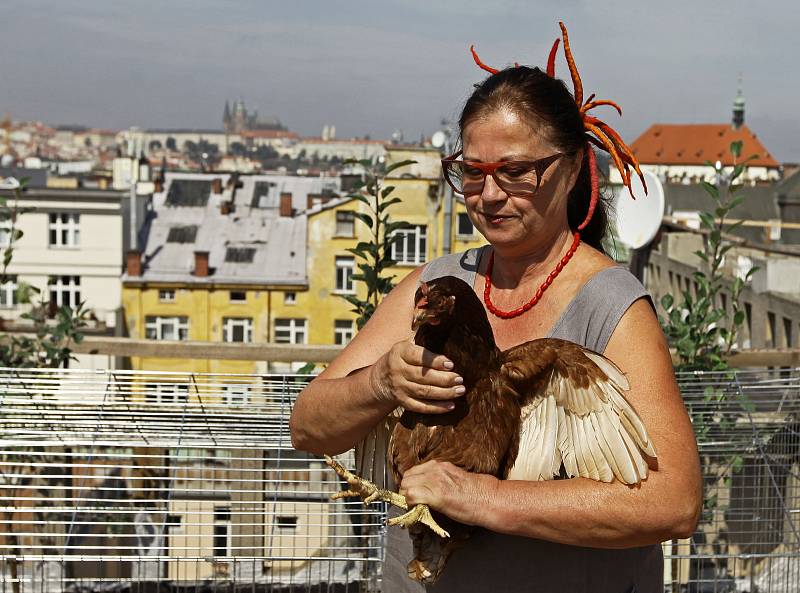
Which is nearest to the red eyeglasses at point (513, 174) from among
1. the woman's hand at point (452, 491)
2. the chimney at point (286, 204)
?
the woman's hand at point (452, 491)

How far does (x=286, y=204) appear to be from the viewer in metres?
35.7

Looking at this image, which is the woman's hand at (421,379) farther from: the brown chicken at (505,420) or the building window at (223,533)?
the building window at (223,533)

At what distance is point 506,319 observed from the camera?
2.06 m

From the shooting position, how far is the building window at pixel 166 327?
32125 millimetres

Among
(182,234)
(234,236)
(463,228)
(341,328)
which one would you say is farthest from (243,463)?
(234,236)

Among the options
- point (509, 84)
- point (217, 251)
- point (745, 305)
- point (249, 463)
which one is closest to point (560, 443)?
point (509, 84)

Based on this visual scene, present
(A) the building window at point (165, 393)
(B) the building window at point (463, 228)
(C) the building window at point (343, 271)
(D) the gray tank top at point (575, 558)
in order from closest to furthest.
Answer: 1. (D) the gray tank top at point (575, 558)
2. (A) the building window at point (165, 393)
3. (B) the building window at point (463, 228)
4. (C) the building window at point (343, 271)

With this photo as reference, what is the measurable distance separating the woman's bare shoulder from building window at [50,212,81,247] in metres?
34.2

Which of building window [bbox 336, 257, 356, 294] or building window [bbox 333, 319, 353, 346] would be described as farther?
building window [bbox 333, 319, 353, 346]

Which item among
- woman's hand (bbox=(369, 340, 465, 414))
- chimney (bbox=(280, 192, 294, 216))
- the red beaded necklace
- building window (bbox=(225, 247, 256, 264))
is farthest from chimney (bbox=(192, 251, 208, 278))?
woman's hand (bbox=(369, 340, 465, 414))

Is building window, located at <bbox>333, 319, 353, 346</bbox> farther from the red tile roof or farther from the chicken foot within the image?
the red tile roof

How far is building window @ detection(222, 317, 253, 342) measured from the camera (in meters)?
32.6

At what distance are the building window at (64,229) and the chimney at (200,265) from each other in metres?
4.80

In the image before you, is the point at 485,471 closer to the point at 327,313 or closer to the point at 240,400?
the point at 240,400
